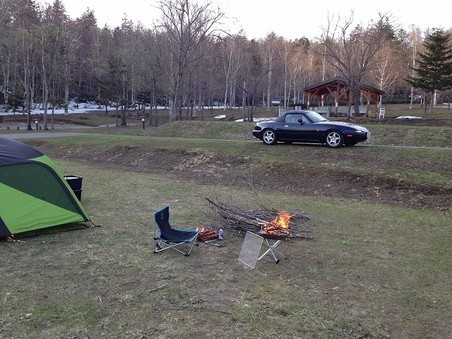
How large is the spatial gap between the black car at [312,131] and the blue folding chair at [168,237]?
402 inches

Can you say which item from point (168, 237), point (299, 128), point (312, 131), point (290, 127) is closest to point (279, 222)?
point (168, 237)

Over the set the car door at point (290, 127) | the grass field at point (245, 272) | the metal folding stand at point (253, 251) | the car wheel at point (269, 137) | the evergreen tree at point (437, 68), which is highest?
the evergreen tree at point (437, 68)

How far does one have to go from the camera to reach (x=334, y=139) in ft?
51.8

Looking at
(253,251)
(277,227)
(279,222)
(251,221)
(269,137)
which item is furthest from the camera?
(269,137)

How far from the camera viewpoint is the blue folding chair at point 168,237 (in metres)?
Answer: 6.40

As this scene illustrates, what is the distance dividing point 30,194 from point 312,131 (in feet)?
36.5

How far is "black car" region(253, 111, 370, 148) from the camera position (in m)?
15.6

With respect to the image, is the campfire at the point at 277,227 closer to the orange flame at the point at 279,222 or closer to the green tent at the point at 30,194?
the orange flame at the point at 279,222

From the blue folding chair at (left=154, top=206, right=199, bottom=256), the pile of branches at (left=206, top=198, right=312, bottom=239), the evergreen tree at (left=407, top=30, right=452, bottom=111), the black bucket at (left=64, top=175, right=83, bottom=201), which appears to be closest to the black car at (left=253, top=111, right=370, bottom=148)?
the pile of branches at (left=206, top=198, right=312, bottom=239)

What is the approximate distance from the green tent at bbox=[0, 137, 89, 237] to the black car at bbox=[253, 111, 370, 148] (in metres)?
10.3

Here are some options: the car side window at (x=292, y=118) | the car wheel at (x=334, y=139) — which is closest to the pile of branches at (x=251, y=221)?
the car wheel at (x=334, y=139)

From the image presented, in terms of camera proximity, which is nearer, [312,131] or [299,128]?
[312,131]

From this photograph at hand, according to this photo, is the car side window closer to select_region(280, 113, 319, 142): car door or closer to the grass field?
select_region(280, 113, 319, 142): car door

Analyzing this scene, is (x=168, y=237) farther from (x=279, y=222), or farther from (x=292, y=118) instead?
(x=292, y=118)
